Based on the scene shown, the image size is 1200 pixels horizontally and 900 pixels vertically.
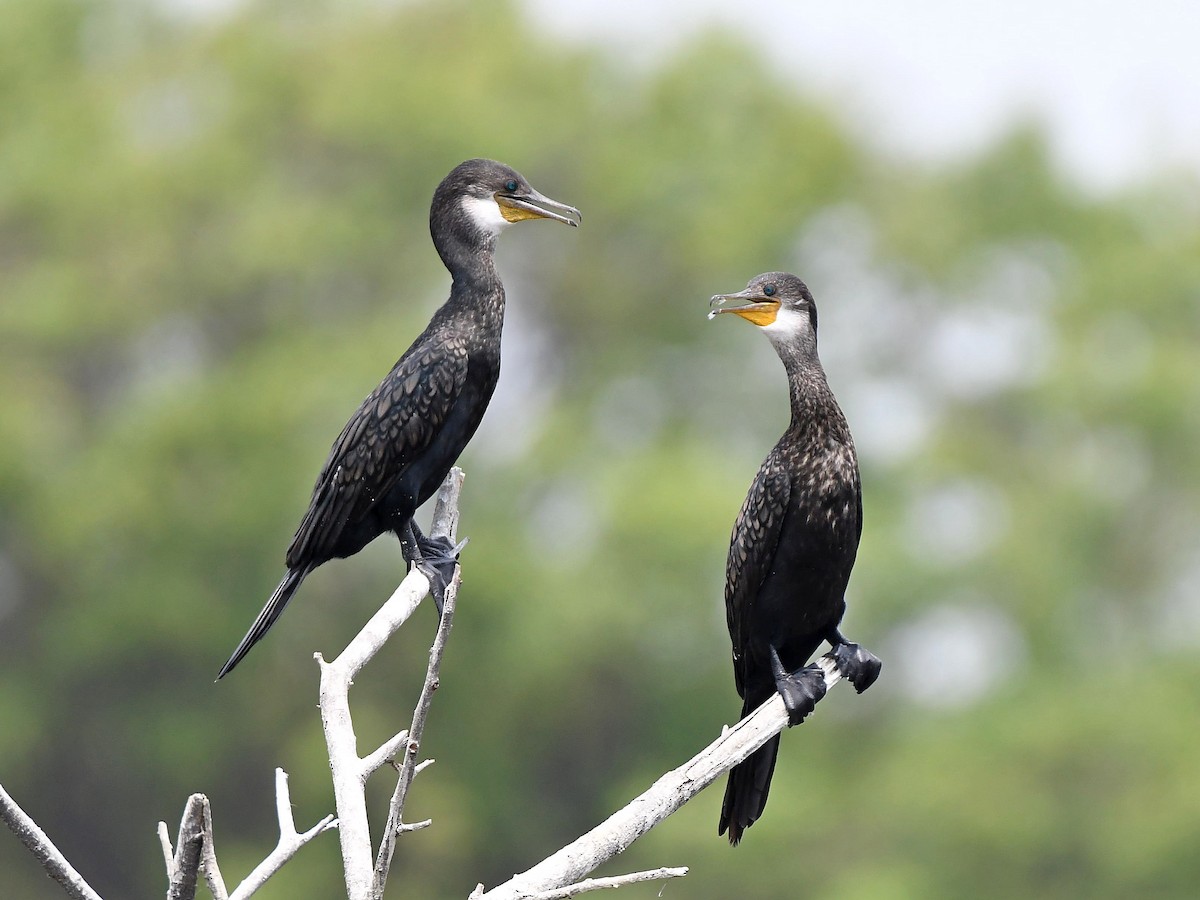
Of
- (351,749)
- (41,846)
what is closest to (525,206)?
(351,749)

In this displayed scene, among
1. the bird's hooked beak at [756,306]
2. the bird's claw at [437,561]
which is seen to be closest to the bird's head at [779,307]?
the bird's hooked beak at [756,306]

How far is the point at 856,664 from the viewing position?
16.3 feet

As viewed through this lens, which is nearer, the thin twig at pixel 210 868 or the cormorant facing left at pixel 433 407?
the thin twig at pixel 210 868

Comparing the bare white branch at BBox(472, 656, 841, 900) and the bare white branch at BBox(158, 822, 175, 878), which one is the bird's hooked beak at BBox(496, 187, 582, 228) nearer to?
the bare white branch at BBox(472, 656, 841, 900)

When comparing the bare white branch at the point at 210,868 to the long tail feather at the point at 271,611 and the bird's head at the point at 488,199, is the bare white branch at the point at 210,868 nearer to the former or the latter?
the long tail feather at the point at 271,611

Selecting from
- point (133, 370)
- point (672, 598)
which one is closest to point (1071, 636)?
point (672, 598)

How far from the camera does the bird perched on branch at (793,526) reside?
502 centimetres

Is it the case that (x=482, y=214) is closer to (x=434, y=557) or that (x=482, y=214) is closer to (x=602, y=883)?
(x=434, y=557)

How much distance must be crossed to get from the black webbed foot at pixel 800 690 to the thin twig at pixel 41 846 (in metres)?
1.84

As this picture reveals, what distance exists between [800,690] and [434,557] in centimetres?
125

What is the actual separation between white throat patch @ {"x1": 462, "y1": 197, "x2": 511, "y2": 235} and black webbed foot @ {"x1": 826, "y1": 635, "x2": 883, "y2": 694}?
5.61 ft

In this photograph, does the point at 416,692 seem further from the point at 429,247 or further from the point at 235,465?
the point at 429,247

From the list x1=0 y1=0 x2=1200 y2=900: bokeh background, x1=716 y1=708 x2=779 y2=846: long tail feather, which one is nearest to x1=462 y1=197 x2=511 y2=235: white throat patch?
x1=716 y1=708 x2=779 y2=846: long tail feather

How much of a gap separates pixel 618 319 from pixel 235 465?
6.76 m
